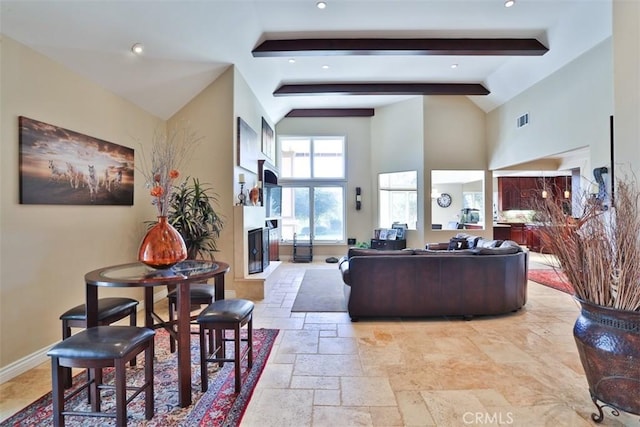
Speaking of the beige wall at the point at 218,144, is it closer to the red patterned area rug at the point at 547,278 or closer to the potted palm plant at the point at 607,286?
the potted palm plant at the point at 607,286

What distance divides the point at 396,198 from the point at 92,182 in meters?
6.78

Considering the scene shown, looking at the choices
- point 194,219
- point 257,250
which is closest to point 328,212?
point 257,250

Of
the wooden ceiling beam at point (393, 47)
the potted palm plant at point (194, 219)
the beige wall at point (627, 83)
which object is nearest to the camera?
the beige wall at point (627, 83)

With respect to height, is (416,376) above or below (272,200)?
below

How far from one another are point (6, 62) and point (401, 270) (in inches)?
164

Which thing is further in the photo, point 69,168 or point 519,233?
point 519,233

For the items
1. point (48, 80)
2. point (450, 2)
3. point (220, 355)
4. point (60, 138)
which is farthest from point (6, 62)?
point (450, 2)

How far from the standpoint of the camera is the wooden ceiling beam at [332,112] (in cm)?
821

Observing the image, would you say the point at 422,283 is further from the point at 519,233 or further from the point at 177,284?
the point at 519,233

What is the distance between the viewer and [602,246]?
72.4 inches

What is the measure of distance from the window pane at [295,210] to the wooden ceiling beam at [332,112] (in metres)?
2.06

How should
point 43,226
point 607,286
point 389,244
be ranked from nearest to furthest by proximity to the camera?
point 607,286, point 43,226, point 389,244

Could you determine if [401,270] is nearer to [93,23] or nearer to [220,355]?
[220,355]

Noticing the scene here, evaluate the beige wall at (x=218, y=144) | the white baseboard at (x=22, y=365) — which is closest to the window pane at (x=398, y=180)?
the beige wall at (x=218, y=144)
